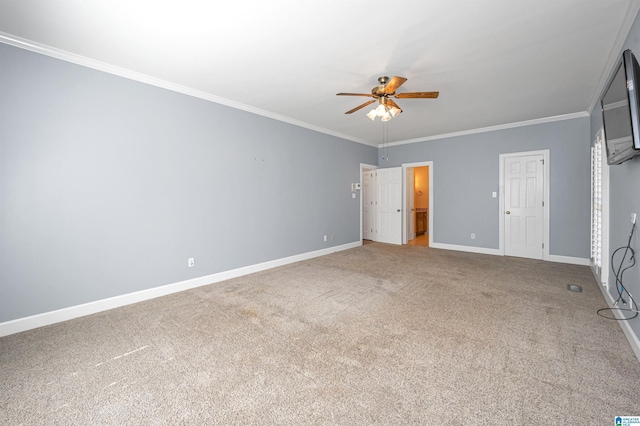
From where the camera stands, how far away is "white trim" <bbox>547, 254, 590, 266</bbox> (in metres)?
5.06

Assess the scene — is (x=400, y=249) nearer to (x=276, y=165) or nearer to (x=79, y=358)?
(x=276, y=165)

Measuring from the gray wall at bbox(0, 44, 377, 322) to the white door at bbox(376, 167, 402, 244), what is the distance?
3.35 metres

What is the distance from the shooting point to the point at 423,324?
2.77 metres

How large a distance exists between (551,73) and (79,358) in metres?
5.73

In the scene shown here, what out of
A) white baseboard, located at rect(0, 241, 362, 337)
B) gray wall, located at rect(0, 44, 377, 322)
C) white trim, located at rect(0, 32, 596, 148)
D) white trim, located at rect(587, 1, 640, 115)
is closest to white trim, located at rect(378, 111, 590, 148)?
white trim, located at rect(0, 32, 596, 148)

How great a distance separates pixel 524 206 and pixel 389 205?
2.93m

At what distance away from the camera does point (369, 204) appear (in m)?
7.99

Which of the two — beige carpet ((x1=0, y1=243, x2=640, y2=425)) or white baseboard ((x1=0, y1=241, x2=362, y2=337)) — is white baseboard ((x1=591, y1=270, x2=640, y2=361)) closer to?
beige carpet ((x1=0, y1=243, x2=640, y2=425))

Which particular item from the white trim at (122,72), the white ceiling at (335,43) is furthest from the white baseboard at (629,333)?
the white trim at (122,72)

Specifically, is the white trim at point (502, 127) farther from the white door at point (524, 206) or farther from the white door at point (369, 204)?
the white door at point (369, 204)

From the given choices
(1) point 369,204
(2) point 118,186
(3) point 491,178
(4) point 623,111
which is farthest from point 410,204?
(2) point 118,186

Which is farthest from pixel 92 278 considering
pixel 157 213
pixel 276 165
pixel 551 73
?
pixel 551 73

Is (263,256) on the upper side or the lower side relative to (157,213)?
lower

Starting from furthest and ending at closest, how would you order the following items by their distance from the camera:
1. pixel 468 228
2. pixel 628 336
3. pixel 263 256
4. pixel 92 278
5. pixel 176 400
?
pixel 468 228 → pixel 263 256 → pixel 92 278 → pixel 628 336 → pixel 176 400
